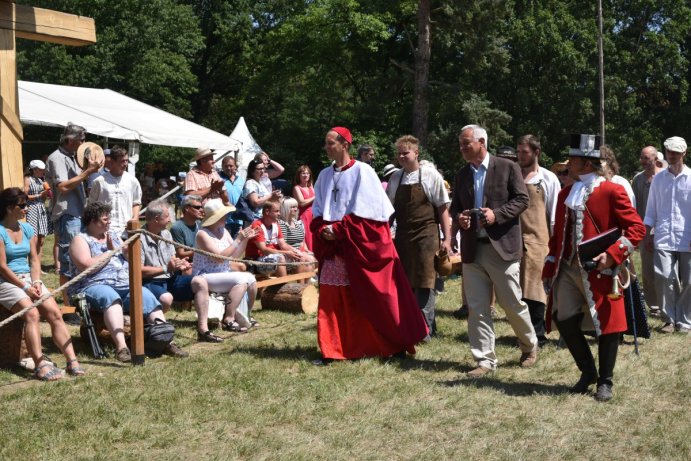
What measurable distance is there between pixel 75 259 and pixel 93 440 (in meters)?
2.69

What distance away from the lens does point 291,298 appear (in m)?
9.92

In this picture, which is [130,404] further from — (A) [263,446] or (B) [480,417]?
(B) [480,417]

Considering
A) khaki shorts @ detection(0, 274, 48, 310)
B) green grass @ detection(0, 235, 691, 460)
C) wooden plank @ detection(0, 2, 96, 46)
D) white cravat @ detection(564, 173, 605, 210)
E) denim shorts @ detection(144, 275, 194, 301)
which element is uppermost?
wooden plank @ detection(0, 2, 96, 46)

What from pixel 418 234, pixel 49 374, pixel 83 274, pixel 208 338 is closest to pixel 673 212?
pixel 418 234

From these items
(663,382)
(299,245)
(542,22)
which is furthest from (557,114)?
(663,382)

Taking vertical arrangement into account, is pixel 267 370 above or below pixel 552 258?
below

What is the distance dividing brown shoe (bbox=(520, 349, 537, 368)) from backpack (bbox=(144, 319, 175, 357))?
9.43ft

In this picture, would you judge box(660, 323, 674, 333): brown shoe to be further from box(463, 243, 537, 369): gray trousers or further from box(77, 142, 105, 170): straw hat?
box(77, 142, 105, 170): straw hat

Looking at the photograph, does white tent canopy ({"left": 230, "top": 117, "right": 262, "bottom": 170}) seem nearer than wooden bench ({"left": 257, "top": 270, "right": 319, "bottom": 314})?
No

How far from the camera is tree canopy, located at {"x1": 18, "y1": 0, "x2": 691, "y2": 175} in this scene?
33656 mm

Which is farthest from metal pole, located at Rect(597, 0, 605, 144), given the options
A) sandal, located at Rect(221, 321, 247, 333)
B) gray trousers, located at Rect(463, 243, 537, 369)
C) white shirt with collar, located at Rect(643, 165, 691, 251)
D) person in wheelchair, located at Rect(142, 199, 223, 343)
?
gray trousers, located at Rect(463, 243, 537, 369)

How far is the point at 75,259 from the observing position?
7461 mm

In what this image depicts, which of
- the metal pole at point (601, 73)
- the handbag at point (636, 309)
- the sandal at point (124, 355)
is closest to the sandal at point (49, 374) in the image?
the sandal at point (124, 355)

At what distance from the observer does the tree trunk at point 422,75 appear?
103ft
